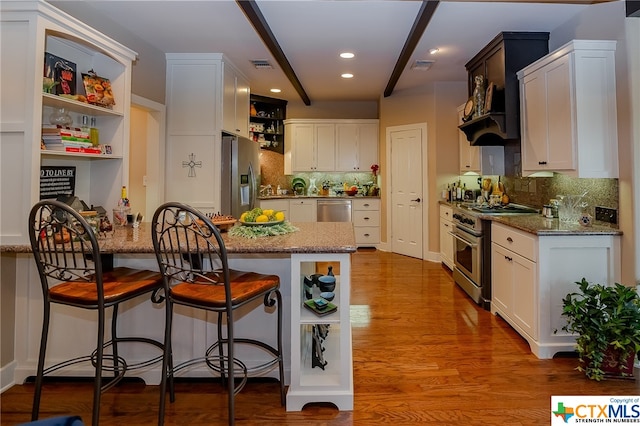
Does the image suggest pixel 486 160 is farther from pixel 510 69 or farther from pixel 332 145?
pixel 332 145

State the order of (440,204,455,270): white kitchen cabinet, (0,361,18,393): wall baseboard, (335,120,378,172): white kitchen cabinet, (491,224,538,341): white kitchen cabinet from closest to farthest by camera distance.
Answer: (0,361,18,393): wall baseboard → (491,224,538,341): white kitchen cabinet → (440,204,455,270): white kitchen cabinet → (335,120,378,172): white kitchen cabinet

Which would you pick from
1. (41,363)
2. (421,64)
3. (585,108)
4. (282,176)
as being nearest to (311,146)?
(282,176)

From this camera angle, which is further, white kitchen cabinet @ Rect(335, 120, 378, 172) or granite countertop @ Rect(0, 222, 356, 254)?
white kitchen cabinet @ Rect(335, 120, 378, 172)

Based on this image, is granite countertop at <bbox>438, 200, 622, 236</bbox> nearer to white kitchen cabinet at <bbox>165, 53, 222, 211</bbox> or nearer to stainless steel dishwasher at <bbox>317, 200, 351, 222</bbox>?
white kitchen cabinet at <bbox>165, 53, 222, 211</bbox>

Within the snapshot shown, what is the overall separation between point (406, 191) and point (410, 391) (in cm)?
426

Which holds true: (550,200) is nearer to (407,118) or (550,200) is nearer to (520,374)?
(520,374)

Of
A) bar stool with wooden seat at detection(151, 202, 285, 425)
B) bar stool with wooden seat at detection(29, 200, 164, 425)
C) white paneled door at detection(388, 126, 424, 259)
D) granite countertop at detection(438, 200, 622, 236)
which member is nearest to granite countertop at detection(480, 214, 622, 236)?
granite countertop at detection(438, 200, 622, 236)

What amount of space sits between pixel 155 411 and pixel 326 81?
15.8ft

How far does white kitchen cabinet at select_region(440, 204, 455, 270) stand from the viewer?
197 inches

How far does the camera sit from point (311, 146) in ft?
22.8

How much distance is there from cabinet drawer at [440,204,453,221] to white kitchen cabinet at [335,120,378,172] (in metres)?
1.89

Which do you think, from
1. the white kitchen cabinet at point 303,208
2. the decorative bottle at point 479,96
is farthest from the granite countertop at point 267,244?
the white kitchen cabinet at point 303,208

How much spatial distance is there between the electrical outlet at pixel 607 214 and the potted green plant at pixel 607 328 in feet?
1.85

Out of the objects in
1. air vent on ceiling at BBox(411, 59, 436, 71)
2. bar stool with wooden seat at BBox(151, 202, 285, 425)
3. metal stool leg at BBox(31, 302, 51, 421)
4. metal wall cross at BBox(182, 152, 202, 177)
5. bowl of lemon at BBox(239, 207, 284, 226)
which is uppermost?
air vent on ceiling at BBox(411, 59, 436, 71)
